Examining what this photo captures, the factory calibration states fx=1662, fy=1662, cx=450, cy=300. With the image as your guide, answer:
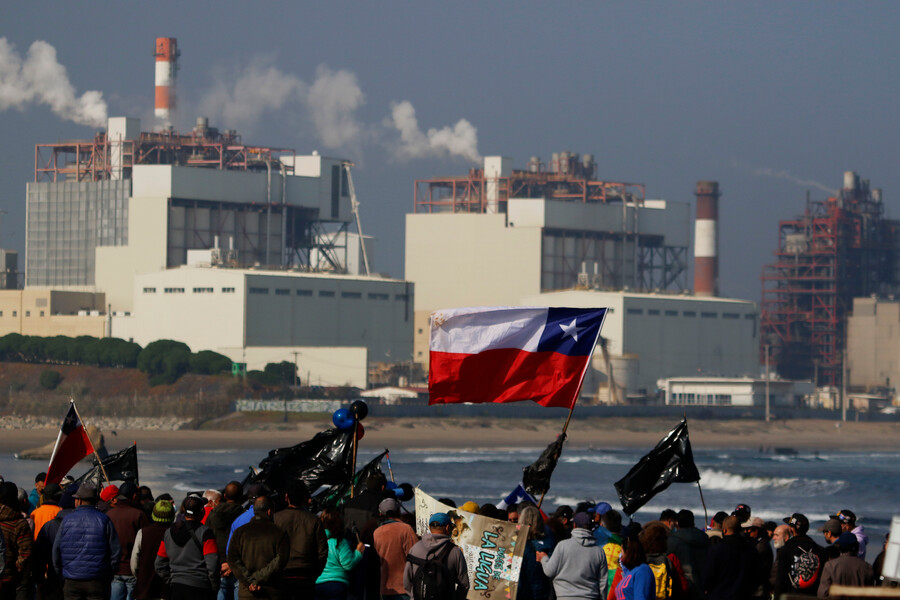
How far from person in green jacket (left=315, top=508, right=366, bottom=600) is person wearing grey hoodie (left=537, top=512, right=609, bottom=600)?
1.29 m

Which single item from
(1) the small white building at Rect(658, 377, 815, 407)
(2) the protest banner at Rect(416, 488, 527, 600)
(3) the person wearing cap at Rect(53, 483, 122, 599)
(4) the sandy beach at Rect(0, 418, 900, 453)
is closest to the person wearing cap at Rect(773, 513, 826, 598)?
(2) the protest banner at Rect(416, 488, 527, 600)

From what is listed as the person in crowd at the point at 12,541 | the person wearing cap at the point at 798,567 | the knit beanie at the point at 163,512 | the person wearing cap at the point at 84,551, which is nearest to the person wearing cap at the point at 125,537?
the knit beanie at the point at 163,512

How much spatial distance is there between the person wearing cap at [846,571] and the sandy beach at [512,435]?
70231mm

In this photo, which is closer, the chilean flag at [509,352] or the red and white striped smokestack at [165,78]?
the chilean flag at [509,352]

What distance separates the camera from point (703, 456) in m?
88.0

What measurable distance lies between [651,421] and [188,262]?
32552 millimetres

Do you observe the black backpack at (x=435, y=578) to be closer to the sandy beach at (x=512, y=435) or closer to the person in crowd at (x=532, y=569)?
the person in crowd at (x=532, y=569)

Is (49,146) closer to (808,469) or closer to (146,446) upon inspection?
(146,446)

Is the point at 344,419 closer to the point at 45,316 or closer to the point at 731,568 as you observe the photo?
the point at 731,568

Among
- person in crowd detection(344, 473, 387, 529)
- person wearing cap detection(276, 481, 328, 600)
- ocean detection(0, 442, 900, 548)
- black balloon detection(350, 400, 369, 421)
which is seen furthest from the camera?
ocean detection(0, 442, 900, 548)

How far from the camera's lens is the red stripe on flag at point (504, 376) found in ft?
43.5

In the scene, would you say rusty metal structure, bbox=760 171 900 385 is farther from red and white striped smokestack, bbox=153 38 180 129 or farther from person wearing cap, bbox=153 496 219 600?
person wearing cap, bbox=153 496 219 600

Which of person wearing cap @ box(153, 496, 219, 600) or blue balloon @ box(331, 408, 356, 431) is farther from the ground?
blue balloon @ box(331, 408, 356, 431)

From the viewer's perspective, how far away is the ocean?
48.2 m
